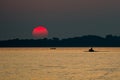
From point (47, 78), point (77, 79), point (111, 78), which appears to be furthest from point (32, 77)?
point (111, 78)

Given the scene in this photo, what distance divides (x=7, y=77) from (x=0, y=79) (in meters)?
3.64

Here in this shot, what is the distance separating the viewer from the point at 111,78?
75.7 meters

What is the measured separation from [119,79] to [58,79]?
10.6m

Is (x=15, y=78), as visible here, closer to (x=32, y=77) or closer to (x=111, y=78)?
(x=32, y=77)

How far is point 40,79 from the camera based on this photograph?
7388cm

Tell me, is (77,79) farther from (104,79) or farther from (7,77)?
(7,77)

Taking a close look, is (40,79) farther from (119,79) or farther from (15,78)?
(119,79)

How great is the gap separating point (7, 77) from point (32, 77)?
4426mm

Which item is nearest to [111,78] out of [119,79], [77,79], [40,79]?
[119,79]

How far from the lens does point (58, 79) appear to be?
242 ft

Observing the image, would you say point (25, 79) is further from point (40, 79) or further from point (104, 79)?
point (104, 79)

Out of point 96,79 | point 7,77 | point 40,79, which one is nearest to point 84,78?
point 96,79

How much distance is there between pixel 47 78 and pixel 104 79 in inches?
393

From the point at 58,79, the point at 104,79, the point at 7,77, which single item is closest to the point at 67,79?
the point at 58,79
